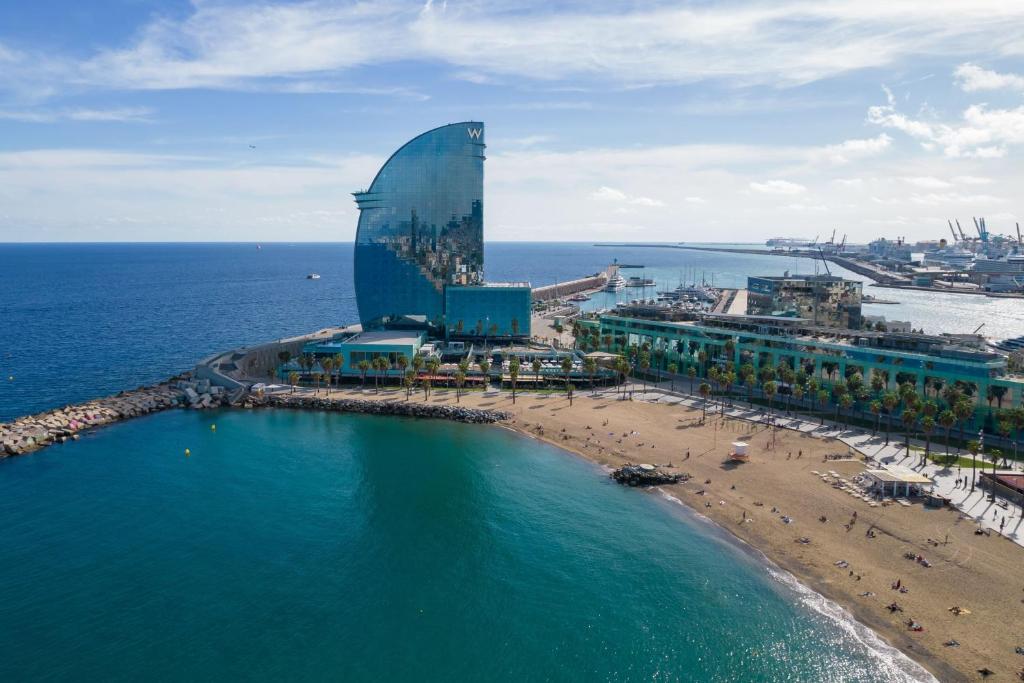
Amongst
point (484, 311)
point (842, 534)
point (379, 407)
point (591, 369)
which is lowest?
point (842, 534)

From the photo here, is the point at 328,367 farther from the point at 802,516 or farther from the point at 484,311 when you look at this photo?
the point at 802,516

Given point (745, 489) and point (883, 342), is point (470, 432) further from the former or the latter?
point (883, 342)

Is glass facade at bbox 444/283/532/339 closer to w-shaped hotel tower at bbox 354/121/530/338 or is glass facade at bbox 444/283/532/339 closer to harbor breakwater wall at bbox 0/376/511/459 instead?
w-shaped hotel tower at bbox 354/121/530/338

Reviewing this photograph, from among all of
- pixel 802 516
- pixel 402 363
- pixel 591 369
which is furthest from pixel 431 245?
pixel 802 516

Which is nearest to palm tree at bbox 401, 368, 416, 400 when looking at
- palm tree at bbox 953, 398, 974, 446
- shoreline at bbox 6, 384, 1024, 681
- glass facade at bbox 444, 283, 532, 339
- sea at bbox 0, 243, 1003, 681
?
shoreline at bbox 6, 384, 1024, 681

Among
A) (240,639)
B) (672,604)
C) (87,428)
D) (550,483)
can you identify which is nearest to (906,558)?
(672,604)

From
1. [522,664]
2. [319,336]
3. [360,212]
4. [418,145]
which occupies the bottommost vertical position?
[522,664]
